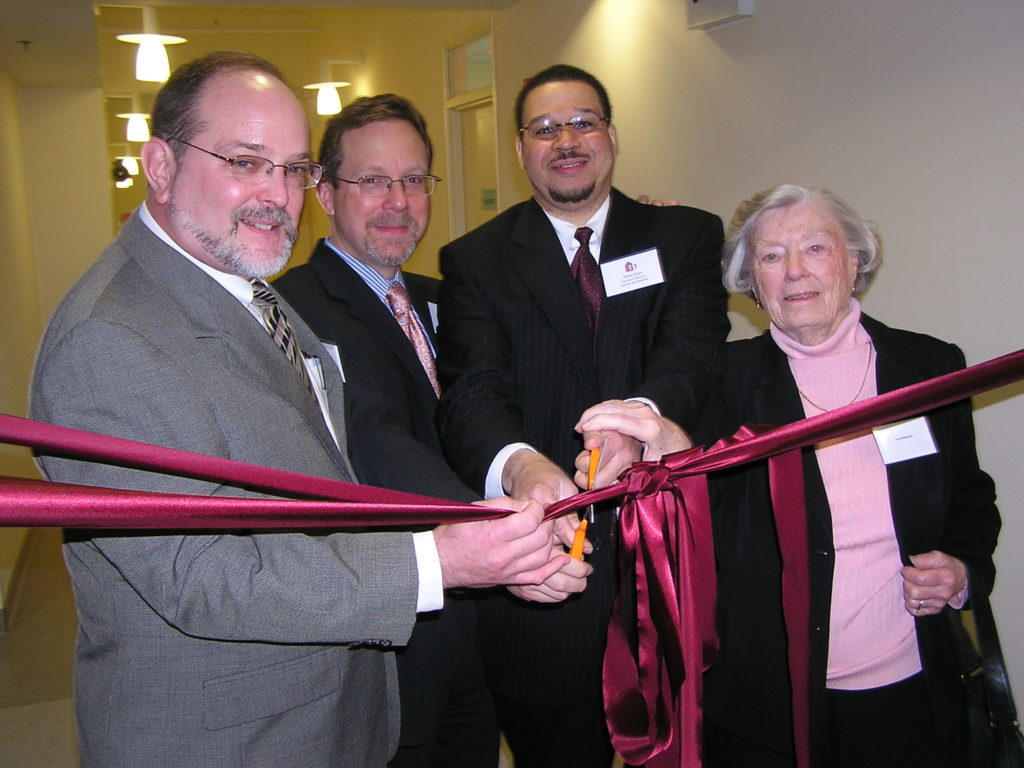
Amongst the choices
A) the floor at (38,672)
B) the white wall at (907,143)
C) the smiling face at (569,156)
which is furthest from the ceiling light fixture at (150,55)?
the smiling face at (569,156)

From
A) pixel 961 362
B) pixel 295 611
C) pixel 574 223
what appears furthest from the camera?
pixel 574 223

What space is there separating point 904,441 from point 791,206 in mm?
659

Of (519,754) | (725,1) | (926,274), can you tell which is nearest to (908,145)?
(926,274)

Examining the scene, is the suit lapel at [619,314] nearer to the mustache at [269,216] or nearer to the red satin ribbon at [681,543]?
the red satin ribbon at [681,543]

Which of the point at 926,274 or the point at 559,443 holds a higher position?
the point at 926,274

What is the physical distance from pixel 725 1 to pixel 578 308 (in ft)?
10.6

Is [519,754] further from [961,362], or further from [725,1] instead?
[725,1]

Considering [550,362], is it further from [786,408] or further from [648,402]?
[786,408]

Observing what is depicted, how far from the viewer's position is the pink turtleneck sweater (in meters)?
2.02

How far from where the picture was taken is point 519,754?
2.40 metres

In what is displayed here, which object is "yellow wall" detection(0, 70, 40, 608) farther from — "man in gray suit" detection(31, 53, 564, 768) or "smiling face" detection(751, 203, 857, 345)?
"smiling face" detection(751, 203, 857, 345)

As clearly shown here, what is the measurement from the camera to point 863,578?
2039 mm

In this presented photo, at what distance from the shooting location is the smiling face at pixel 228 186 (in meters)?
1.69

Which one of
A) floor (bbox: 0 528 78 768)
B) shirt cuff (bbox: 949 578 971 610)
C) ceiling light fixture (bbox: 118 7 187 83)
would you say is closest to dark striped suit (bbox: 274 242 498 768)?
shirt cuff (bbox: 949 578 971 610)
